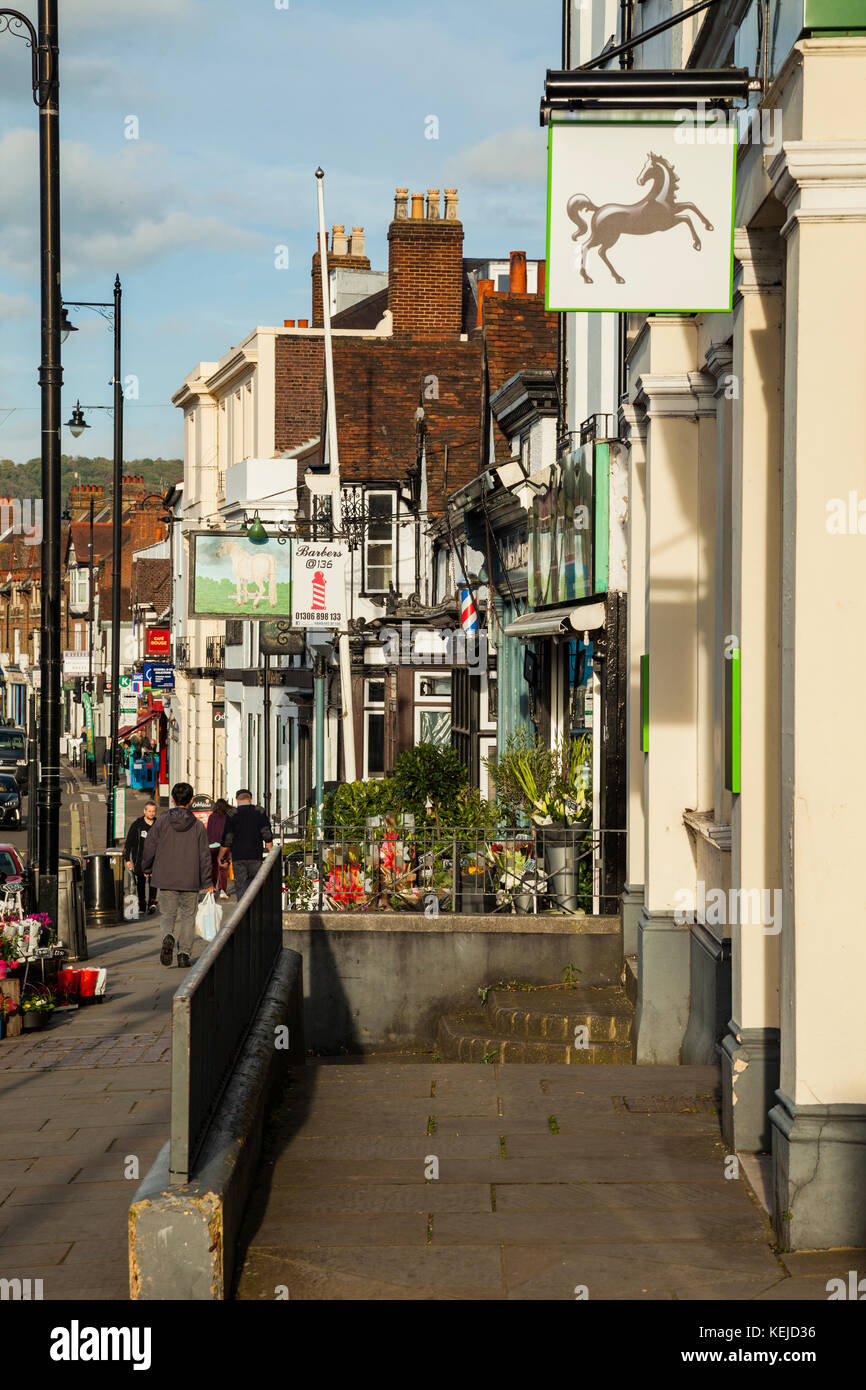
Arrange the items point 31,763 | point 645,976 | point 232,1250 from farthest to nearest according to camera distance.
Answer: point 31,763 < point 645,976 < point 232,1250

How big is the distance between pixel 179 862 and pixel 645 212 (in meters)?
9.70

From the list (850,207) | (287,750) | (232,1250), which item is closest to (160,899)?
(232,1250)

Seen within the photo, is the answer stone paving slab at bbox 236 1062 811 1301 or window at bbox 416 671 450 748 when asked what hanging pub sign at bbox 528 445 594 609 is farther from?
window at bbox 416 671 450 748

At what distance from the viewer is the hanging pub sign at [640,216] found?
6766 millimetres

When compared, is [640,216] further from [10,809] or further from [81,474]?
[81,474]

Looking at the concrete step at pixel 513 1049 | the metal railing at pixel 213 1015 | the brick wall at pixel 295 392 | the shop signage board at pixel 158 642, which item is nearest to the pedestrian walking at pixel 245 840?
the concrete step at pixel 513 1049

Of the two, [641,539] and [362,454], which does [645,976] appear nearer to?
[641,539]

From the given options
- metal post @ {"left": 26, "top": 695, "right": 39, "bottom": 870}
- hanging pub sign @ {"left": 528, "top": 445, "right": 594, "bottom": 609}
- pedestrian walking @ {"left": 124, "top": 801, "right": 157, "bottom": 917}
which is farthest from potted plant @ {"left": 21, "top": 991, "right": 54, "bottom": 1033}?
pedestrian walking @ {"left": 124, "top": 801, "right": 157, "bottom": 917}

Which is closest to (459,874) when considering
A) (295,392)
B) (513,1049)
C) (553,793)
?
(553,793)

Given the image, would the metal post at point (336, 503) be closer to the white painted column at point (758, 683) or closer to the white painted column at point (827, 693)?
the white painted column at point (758, 683)

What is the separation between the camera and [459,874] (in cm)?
1330

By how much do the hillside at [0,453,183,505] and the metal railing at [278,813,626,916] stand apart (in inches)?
2993

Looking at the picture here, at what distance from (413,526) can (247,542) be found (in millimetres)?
6962

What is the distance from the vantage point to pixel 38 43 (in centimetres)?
1480
